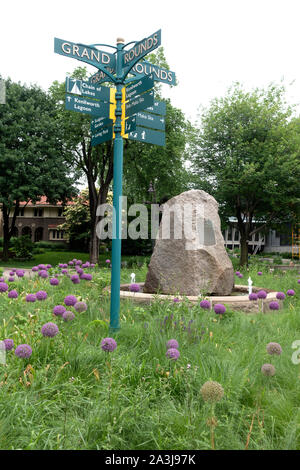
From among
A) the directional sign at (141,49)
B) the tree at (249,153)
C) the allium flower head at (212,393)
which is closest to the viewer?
the allium flower head at (212,393)

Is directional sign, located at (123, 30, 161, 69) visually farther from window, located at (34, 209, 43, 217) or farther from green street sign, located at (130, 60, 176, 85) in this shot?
window, located at (34, 209, 43, 217)

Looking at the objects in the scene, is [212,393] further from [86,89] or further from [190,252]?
[190,252]

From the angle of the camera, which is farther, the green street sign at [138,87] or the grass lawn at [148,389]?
the green street sign at [138,87]

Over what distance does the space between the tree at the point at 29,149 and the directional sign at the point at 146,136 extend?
681 inches

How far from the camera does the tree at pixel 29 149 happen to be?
2175 cm

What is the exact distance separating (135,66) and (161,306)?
11.4 feet

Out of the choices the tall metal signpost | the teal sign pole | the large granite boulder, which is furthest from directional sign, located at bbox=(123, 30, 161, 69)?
the large granite boulder

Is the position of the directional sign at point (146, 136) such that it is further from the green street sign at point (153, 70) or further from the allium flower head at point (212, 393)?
the allium flower head at point (212, 393)

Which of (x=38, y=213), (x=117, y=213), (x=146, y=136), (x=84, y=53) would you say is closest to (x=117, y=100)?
Result: (x=146, y=136)

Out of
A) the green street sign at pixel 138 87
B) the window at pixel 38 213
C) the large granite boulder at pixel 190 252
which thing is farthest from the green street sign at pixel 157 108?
the window at pixel 38 213

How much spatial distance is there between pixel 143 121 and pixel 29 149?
18253mm

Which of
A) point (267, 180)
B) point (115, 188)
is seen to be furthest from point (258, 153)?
point (115, 188)

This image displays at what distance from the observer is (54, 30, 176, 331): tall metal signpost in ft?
15.7

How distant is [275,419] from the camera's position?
2807mm
